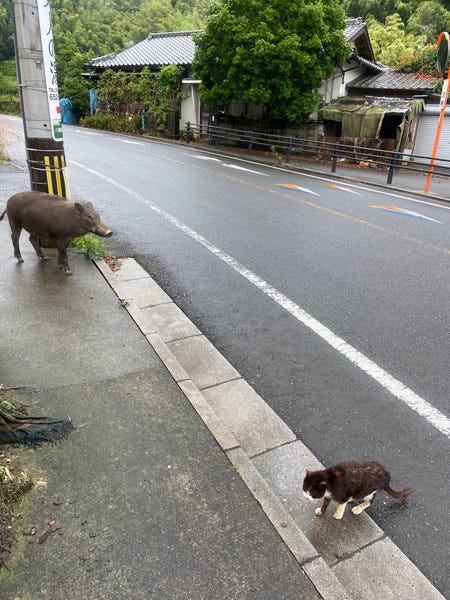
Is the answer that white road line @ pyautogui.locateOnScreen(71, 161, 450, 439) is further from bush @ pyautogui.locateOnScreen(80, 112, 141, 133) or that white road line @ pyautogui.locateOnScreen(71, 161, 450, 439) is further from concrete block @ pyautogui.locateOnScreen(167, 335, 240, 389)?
bush @ pyautogui.locateOnScreen(80, 112, 141, 133)

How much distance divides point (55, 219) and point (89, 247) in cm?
97

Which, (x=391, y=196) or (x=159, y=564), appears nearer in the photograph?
(x=159, y=564)

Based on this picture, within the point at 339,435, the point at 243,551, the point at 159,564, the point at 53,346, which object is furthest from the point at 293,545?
the point at 53,346

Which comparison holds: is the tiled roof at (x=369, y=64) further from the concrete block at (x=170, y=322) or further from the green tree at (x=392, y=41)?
the concrete block at (x=170, y=322)

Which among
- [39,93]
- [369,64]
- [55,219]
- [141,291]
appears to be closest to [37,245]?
[55,219]

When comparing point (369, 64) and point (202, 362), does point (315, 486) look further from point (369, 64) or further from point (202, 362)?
point (369, 64)

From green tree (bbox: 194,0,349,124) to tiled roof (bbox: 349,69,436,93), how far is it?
209 inches

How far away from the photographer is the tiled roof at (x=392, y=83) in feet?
72.5

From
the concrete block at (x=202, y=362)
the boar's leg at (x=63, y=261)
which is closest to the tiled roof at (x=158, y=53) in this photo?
the boar's leg at (x=63, y=261)

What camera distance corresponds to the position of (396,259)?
7.45 meters

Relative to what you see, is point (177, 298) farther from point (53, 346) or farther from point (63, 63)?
point (63, 63)

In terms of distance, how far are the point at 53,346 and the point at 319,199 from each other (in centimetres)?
953

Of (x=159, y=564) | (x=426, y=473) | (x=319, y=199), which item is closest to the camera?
(x=159, y=564)

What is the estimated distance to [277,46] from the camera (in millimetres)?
18016
